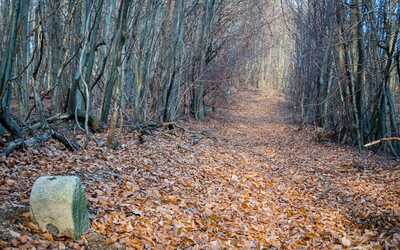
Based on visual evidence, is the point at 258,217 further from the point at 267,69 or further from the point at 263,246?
the point at 267,69

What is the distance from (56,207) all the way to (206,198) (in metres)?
2.79

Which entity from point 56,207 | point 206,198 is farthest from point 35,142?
point 206,198

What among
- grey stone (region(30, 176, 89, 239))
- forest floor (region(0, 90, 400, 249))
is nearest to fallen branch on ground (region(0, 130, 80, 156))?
forest floor (region(0, 90, 400, 249))

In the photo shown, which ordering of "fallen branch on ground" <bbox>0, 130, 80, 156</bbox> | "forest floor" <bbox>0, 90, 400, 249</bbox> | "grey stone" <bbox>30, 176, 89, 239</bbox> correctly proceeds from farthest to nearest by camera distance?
"fallen branch on ground" <bbox>0, 130, 80, 156</bbox> < "forest floor" <bbox>0, 90, 400, 249</bbox> < "grey stone" <bbox>30, 176, 89, 239</bbox>

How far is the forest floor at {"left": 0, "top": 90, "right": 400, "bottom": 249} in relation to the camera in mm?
4512

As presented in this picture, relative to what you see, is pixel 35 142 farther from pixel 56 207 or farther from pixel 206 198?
pixel 206 198

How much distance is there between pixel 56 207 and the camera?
395 centimetres

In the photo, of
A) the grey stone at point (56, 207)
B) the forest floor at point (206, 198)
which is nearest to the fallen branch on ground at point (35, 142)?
the forest floor at point (206, 198)

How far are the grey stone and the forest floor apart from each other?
0.41ft

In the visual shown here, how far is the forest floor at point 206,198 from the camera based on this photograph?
451 centimetres

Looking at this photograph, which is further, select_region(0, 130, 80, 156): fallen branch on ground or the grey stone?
select_region(0, 130, 80, 156): fallen branch on ground

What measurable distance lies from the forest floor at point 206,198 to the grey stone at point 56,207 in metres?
0.12

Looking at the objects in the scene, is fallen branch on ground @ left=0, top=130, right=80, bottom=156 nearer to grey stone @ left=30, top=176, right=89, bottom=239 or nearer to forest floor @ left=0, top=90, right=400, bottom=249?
forest floor @ left=0, top=90, right=400, bottom=249

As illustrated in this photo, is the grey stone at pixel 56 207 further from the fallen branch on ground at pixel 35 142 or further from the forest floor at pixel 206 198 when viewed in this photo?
the fallen branch on ground at pixel 35 142
